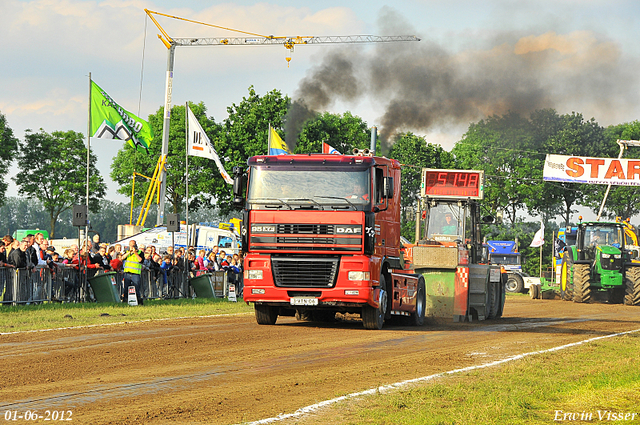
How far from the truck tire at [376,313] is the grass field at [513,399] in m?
5.42

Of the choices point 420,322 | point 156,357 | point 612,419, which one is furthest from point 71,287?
point 612,419

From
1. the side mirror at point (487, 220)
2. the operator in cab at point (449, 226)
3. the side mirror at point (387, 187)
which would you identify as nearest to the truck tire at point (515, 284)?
the side mirror at point (487, 220)

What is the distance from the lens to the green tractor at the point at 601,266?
105 ft

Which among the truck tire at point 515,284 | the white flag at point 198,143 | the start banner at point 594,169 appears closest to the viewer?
the white flag at point 198,143

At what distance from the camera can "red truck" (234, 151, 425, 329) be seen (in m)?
15.2

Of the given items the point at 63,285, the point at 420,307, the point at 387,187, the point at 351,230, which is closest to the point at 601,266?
the point at 420,307

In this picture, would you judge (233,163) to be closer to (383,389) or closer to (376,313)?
(376,313)

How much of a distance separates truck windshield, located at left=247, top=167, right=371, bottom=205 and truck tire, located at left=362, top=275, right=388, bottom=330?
2.12 meters

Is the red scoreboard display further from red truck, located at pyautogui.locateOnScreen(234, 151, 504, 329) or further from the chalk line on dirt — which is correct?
the chalk line on dirt

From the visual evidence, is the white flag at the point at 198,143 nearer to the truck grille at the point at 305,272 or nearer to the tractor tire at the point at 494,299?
the tractor tire at the point at 494,299

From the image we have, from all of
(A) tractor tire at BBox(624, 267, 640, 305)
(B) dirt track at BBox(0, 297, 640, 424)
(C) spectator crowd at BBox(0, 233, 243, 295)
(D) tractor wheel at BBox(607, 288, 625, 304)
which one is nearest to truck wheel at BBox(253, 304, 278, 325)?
(B) dirt track at BBox(0, 297, 640, 424)

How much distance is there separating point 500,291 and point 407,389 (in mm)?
15002

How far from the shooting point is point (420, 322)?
18.7 metres

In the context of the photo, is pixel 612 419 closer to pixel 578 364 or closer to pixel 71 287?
pixel 578 364
